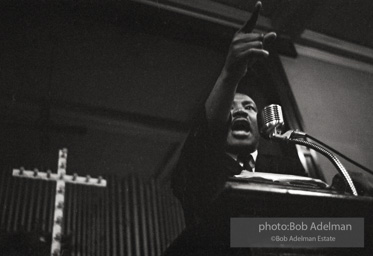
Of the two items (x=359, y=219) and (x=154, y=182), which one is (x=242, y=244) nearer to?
(x=359, y=219)

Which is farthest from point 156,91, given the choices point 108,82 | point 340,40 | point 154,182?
point 340,40

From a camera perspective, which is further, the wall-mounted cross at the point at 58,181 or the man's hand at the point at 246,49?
the wall-mounted cross at the point at 58,181

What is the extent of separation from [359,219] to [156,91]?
8.97 feet

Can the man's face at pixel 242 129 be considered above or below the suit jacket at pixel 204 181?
above

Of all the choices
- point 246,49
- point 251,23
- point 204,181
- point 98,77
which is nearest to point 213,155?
point 204,181

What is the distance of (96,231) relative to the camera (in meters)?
3.63

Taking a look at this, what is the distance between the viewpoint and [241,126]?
1.91 m

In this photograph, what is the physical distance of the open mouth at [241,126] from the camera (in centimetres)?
188

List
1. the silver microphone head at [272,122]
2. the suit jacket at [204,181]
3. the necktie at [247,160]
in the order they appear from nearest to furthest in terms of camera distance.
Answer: the suit jacket at [204,181]
the silver microphone head at [272,122]
the necktie at [247,160]

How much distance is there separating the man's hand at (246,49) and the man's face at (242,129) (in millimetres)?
400

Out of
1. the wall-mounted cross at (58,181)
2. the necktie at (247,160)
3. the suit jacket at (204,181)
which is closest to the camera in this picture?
the suit jacket at (204,181)

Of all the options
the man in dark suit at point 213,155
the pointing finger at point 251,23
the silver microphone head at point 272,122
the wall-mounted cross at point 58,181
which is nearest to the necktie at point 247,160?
the man in dark suit at point 213,155

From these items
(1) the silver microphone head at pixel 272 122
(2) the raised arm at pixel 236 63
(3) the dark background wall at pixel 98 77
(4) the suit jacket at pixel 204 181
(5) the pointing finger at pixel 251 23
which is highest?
(3) the dark background wall at pixel 98 77

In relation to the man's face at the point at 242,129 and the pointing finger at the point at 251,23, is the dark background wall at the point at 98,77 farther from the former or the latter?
the pointing finger at the point at 251,23
